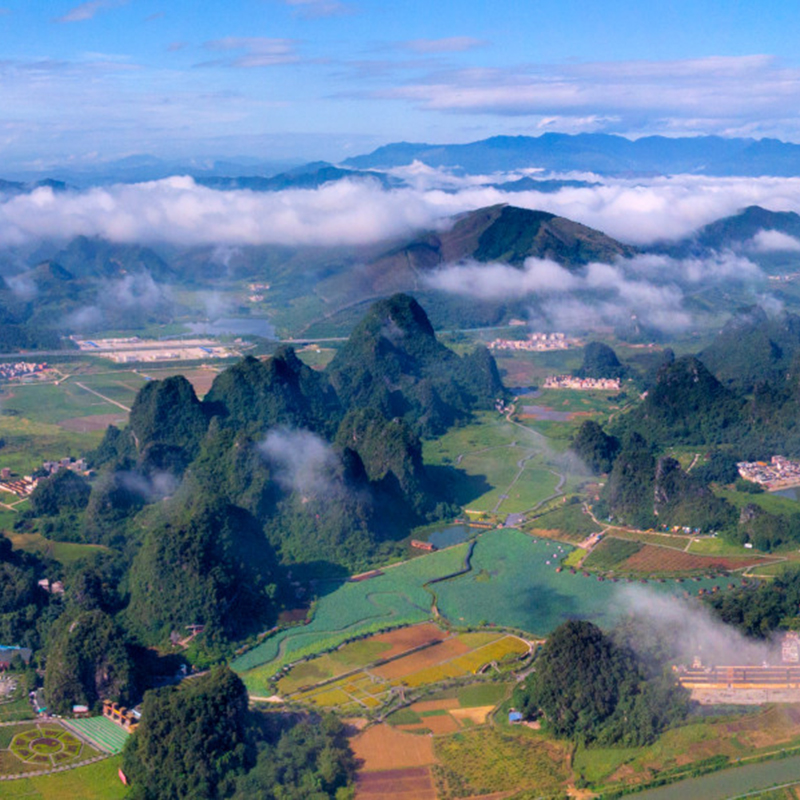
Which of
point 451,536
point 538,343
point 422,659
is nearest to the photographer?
point 422,659

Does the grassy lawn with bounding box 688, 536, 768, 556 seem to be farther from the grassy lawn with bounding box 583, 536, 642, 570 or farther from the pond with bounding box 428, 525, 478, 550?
the pond with bounding box 428, 525, 478, 550

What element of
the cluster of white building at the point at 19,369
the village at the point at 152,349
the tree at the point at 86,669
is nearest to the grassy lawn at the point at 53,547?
the tree at the point at 86,669

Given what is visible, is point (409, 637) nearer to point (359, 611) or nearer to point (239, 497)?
point (359, 611)

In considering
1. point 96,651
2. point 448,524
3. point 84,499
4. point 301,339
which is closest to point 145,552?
point 96,651

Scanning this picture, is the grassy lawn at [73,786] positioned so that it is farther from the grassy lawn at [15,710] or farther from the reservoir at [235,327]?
the reservoir at [235,327]

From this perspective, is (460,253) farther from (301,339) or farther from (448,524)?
(448,524)

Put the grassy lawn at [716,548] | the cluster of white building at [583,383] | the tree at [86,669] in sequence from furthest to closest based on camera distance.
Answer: the cluster of white building at [583,383] → the grassy lawn at [716,548] → the tree at [86,669]

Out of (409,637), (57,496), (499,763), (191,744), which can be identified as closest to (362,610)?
(409,637)

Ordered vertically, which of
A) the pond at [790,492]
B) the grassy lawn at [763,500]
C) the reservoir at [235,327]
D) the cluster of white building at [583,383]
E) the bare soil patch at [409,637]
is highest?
the reservoir at [235,327]
